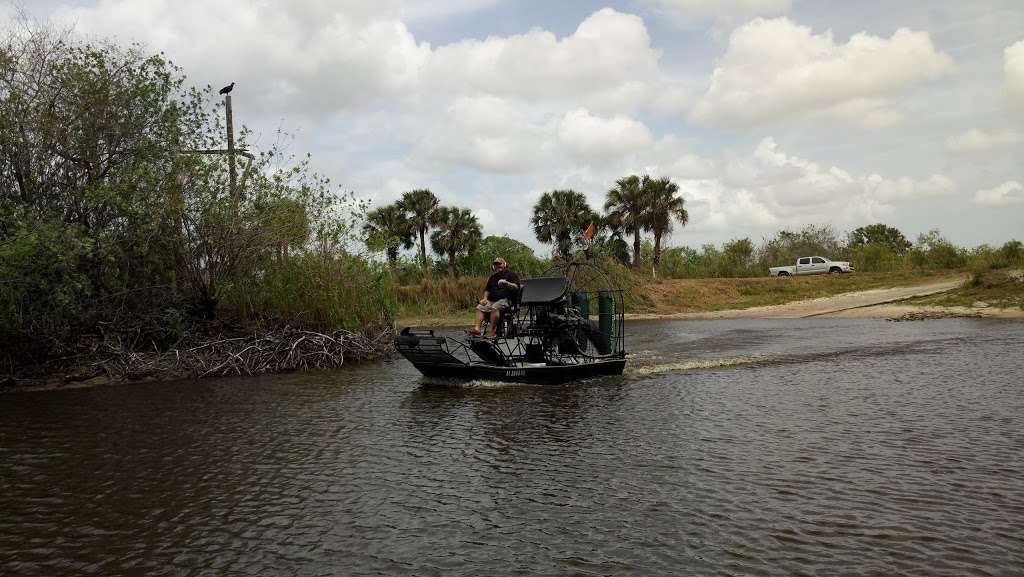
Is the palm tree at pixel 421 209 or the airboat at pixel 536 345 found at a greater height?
the palm tree at pixel 421 209

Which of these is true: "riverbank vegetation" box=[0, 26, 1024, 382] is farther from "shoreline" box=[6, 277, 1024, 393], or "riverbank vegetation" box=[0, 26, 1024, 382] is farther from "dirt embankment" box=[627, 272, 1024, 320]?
"dirt embankment" box=[627, 272, 1024, 320]

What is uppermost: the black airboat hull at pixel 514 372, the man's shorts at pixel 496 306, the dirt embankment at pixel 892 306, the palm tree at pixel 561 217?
the palm tree at pixel 561 217

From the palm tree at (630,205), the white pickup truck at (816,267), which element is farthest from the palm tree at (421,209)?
the white pickup truck at (816,267)

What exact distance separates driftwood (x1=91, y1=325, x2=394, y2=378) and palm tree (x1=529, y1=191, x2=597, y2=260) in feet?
95.9

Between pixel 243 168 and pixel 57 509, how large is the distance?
537 inches

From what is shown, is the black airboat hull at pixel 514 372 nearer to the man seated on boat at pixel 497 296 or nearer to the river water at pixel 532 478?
the river water at pixel 532 478

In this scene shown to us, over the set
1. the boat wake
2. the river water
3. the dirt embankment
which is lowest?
the river water

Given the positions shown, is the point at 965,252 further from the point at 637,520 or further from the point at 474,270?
the point at 637,520

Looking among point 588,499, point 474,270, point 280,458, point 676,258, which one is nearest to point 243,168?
point 280,458

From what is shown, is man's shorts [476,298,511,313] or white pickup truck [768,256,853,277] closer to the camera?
man's shorts [476,298,511,313]

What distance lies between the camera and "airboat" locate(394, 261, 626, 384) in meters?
14.6

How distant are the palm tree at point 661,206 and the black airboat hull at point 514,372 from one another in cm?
3567

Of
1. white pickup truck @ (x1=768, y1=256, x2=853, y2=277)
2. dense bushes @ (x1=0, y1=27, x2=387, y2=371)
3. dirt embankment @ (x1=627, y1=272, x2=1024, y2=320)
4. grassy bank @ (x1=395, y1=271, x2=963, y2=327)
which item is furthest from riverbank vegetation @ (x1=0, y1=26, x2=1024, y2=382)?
white pickup truck @ (x1=768, y1=256, x2=853, y2=277)

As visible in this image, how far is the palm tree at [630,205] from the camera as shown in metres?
50.6
